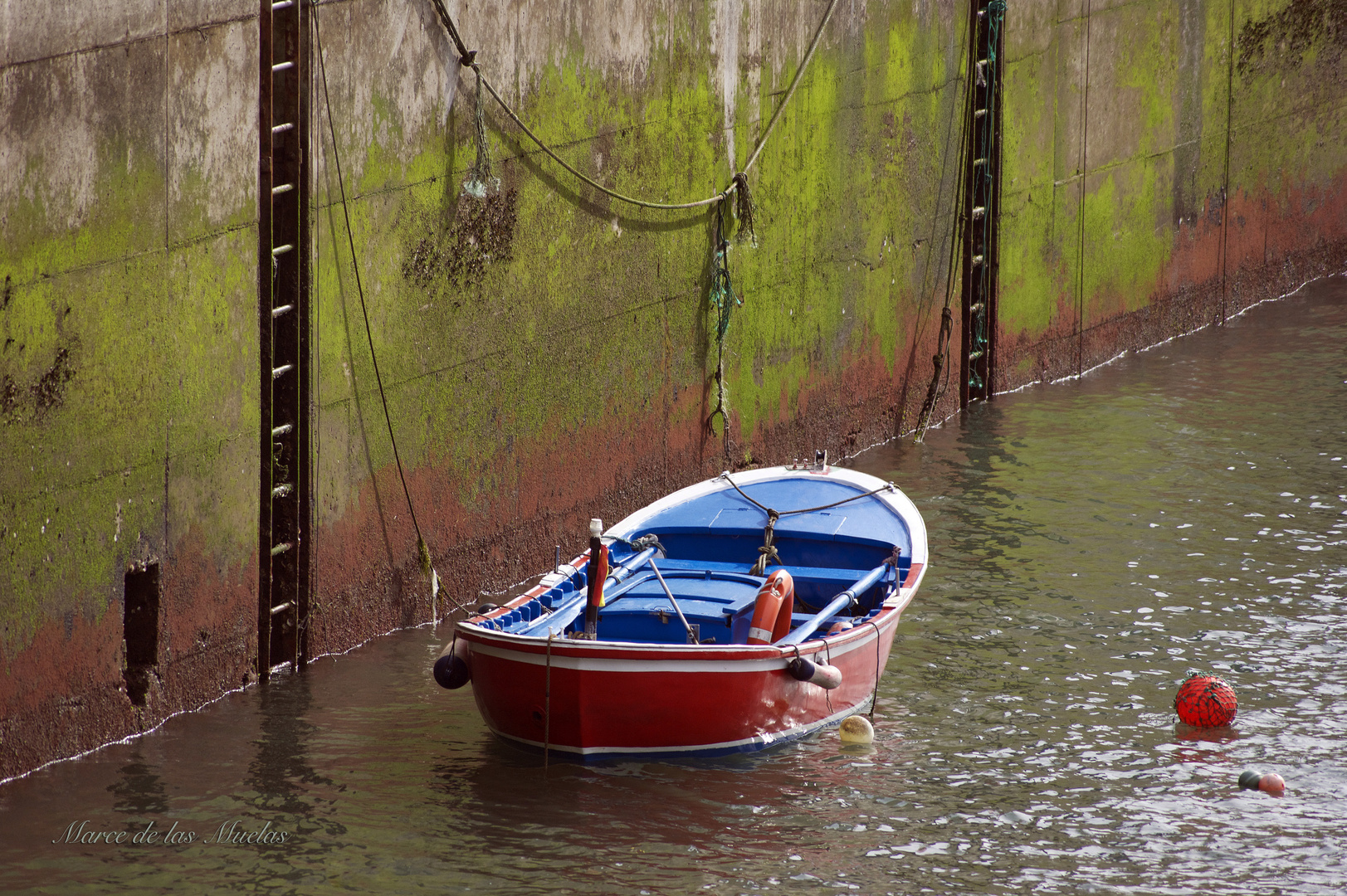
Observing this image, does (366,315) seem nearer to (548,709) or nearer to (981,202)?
(548,709)

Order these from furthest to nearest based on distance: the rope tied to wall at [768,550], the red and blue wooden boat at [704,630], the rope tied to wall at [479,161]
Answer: the rope tied to wall at [479,161], the rope tied to wall at [768,550], the red and blue wooden boat at [704,630]

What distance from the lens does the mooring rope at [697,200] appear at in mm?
10352

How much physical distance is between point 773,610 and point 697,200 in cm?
451

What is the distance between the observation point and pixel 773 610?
8.98 meters

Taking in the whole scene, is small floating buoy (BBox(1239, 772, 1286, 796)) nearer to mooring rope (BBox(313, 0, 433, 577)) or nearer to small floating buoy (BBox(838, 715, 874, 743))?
small floating buoy (BBox(838, 715, 874, 743))

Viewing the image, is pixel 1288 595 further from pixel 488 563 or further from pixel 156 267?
pixel 156 267

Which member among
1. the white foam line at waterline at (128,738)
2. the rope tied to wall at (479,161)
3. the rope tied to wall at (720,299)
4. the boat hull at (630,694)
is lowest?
the white foam line at waterline at (128,738)

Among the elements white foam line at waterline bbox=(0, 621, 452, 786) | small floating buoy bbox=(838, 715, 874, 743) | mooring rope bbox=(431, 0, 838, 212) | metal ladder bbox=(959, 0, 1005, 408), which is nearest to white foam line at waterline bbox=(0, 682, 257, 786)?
white foam line at waterline bbox=(0, 621, 452, 786)

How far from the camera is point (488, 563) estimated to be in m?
11.1

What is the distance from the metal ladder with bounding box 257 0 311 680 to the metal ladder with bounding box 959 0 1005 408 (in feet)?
25.5

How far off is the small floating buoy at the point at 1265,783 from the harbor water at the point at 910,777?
0.06 m

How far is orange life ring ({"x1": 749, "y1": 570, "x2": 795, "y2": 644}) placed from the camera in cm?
893

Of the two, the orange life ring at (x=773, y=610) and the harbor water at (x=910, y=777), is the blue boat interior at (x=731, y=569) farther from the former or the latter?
the harbor water at (x=910, y=777)

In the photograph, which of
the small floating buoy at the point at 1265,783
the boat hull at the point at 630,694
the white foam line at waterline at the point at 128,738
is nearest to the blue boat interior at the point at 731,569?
the boat hull at the point at 630,694
